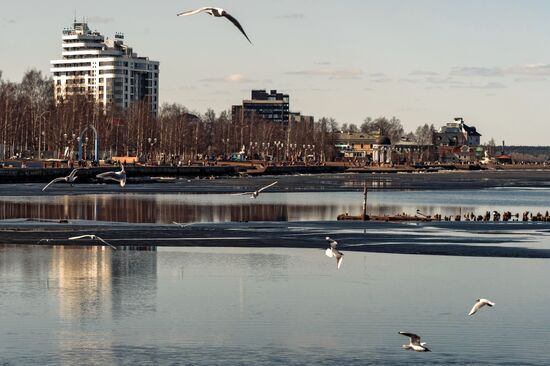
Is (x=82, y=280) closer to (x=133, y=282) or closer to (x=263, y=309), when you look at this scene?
(x=133, y=282)

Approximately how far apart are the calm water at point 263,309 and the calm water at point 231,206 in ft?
79.1

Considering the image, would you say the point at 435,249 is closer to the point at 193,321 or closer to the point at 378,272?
the point at 378,272

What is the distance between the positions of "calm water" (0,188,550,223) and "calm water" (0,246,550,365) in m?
24.1

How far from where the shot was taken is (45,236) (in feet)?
173

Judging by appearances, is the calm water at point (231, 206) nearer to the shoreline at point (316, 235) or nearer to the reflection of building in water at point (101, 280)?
the shoreline at point (316, 235)

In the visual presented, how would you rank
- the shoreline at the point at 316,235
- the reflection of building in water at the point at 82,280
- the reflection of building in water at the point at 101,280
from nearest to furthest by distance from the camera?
the reflection of building in water at the point at 82,280, the reflection of building in water at the point at 101,280, the shoreline at the point at 316,235

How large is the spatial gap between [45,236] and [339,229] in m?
15.5

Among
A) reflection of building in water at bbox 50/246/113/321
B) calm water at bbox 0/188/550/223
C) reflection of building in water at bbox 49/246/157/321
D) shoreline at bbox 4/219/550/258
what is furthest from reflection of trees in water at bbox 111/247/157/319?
calm water at bbox 0/188/550/223

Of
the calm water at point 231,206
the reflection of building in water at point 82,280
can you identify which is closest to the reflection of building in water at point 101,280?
the reflection of building in water at point 82,280

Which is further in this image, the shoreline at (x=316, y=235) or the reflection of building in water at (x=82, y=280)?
the shoreline at (x=316, y=235)

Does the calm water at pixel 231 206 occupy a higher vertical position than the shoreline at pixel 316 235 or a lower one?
lower

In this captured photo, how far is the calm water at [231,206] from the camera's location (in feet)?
230

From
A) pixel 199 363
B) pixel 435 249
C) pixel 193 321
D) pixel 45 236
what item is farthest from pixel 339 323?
pixel 45 236

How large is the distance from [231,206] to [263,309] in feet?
167
